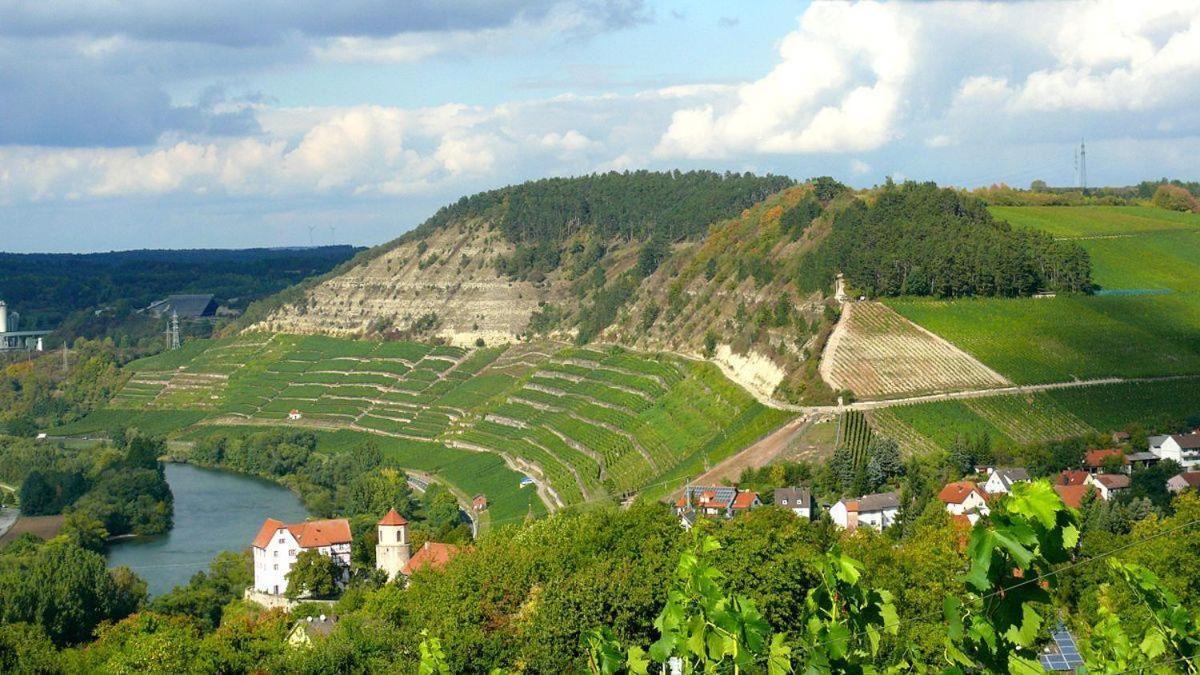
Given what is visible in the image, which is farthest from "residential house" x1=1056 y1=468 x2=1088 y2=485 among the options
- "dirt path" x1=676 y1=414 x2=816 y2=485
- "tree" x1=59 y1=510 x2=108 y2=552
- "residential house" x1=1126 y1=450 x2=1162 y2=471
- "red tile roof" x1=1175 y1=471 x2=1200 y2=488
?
"tree" x1=59 y1=510 x2=108 y2=552

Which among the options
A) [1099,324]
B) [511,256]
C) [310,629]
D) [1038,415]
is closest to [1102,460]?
[1038,415]

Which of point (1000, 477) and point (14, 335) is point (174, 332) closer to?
point (14, 335)

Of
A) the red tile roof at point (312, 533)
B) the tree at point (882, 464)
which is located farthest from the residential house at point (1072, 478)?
the red tile roof at point (312, 533)

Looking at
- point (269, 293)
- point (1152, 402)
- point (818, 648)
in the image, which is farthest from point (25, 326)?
point (818, 648)

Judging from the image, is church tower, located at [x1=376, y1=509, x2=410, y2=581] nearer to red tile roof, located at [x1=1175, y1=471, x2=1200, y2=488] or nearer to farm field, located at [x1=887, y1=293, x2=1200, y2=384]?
red tile roof, located at [x1=1175, y1=471, x2=1200, y2=488]

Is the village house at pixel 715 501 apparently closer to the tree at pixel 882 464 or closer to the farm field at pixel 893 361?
the tree at pixel 882 464
